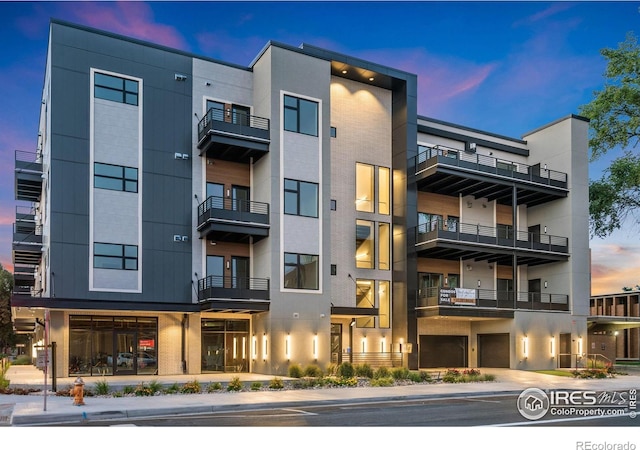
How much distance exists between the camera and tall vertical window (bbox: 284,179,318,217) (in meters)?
33.7

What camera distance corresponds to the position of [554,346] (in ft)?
131

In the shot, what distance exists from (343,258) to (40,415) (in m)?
22.7

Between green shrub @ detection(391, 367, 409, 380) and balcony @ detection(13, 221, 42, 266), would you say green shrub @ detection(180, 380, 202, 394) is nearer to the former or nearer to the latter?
green shrub @ detection(391, 367, 409, 380)

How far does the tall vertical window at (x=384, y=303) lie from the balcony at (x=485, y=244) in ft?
9.34

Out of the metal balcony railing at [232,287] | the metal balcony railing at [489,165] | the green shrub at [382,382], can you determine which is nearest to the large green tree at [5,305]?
the metal balcony railing at [232,287]

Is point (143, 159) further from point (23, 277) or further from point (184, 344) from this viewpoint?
point (23, 277)

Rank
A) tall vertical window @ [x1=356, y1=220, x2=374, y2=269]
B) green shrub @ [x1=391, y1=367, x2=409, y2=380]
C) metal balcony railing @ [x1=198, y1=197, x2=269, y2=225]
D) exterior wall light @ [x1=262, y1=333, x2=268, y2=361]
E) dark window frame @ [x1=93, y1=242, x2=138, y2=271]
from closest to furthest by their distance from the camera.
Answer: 1. green shrub @ [x1=391, y1=367, x2=409, y2=380]
2. dark window frame @ [x1=93, y1=242, x2=138, y2=271]
3. metal balcony railing @ [x1=198, y1=197, x2=269, y2=225]
4. exterior wall light @ [x1=262, y1=333, x2=268, y2=361]
5. tall vertical window @ [x1=356, y1=220, x2=374, y2=269]

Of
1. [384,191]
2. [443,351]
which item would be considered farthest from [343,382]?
[443,351]

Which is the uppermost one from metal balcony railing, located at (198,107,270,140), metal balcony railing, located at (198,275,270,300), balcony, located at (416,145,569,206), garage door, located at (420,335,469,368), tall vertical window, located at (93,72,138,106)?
tall vertical window, located at (93,72,138,106)

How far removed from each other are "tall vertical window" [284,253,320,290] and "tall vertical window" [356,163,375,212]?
573cm

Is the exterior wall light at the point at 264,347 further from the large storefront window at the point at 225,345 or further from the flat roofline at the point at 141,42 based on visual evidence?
the flat roofline at the point at 141,42

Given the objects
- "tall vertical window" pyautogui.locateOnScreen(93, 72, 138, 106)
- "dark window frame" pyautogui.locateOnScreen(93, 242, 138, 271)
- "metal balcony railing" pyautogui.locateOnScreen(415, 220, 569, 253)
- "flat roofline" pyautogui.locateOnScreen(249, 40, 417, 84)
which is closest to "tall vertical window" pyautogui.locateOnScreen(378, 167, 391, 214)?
"metal balcony railing" pyautogui.locateOnScreen(415, 220, 569, 253)

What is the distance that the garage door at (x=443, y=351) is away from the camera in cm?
4006

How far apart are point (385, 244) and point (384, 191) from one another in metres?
3.17
